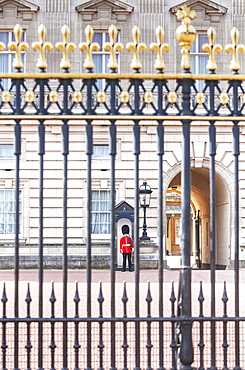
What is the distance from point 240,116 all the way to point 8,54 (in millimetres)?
16981

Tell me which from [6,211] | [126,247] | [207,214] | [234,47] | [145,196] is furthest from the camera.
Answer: [207,214]

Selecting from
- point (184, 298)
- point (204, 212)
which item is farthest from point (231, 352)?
point (204, 212)

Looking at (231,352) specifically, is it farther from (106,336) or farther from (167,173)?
(167,173)

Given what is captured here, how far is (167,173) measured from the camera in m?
20.3

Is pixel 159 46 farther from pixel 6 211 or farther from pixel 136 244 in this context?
pixel 6 211

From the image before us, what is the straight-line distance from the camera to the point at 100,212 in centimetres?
2045

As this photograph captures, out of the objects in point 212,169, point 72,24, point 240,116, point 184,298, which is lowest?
point 184,298

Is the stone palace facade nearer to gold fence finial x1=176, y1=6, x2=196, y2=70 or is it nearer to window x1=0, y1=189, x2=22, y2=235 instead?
window x1=0, y1=189, x2=22, y2=235

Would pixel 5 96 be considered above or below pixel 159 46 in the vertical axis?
below

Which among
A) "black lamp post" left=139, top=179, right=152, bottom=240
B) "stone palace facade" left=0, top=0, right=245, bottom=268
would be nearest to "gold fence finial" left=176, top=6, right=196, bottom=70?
"black lamp post" left=139, top=179, right=152, bottom=240

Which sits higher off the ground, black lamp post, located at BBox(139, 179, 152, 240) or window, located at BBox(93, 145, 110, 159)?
window, located at BBox(93, 145, 110, 159)

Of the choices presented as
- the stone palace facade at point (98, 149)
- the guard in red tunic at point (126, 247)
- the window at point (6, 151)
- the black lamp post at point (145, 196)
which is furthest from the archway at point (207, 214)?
the window at point (6, 151)

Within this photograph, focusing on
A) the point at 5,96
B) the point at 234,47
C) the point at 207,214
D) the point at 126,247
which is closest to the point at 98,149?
the point at 126,247

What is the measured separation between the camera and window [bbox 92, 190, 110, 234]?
20.3 meters
